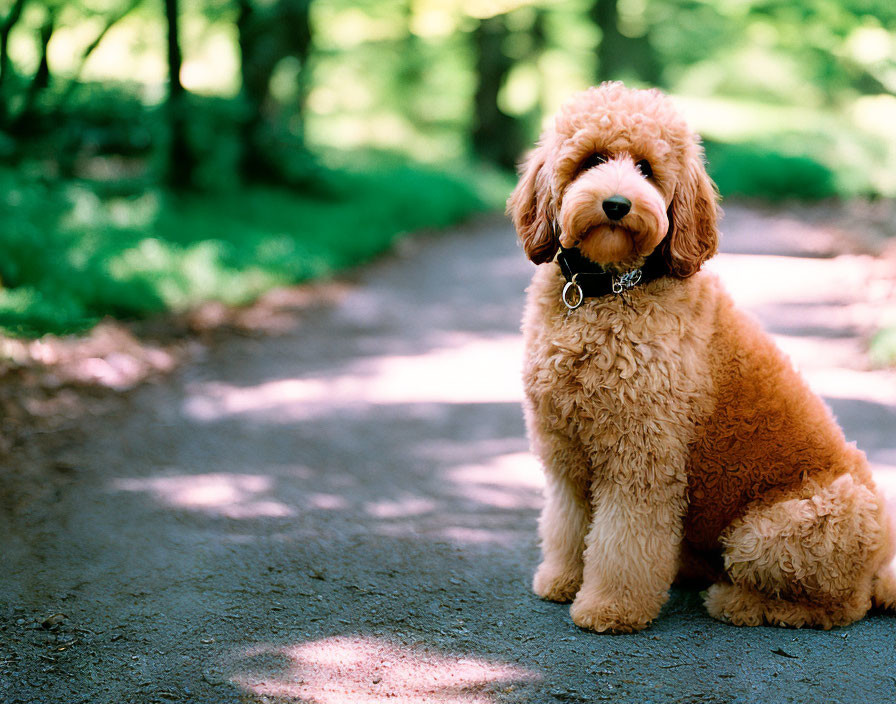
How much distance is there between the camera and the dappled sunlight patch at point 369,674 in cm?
279

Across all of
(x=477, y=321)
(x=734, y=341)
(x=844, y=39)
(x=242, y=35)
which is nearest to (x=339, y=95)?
(x=242, y=35)

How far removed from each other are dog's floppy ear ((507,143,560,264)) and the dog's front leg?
992mm

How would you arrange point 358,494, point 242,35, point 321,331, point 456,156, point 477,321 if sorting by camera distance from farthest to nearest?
point 456,156, point 242,35, point 477,321, point 321,331, point 358,494

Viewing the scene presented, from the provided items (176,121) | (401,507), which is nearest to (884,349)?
(401,507)

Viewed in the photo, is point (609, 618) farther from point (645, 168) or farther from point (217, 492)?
point (217, 492)

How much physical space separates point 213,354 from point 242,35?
6.66 metres

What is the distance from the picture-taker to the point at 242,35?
A: 1190cm

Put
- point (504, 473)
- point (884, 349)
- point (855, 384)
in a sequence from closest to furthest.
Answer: point (504, 473)
point (855, 384)
point (884, 349)

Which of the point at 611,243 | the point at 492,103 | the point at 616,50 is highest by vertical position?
the point at 616,50

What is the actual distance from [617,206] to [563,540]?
1.52 metres

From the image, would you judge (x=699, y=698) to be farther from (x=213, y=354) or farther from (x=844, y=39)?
(x=844, y=39)

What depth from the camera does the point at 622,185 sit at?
288 cm

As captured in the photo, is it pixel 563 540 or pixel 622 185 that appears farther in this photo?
pixel 563 540

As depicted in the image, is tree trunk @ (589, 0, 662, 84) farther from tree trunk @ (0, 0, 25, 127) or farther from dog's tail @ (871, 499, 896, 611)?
dog's tail @ (871, 499, 896, 611)
